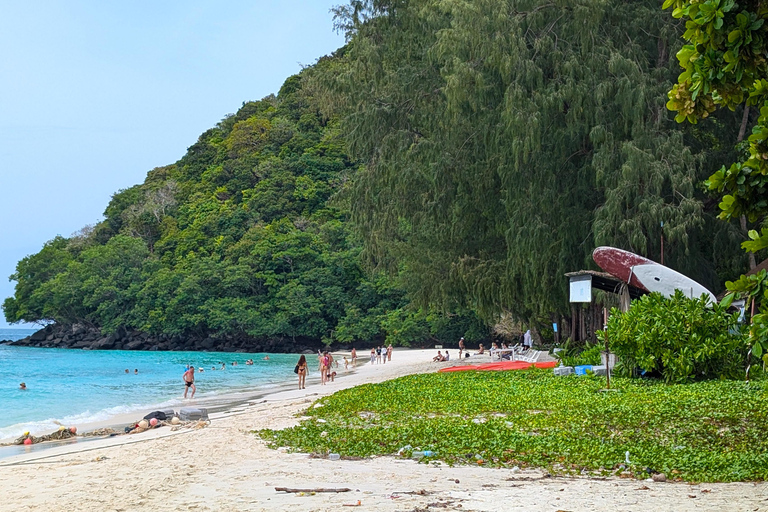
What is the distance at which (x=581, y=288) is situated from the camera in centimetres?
1602

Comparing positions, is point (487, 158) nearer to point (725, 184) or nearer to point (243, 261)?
point (725, 184)

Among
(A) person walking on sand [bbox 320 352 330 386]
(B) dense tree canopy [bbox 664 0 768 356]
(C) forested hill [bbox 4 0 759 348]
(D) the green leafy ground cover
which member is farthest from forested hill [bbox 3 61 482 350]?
(B) dense tree canopy [bbox 664 0 768 356]

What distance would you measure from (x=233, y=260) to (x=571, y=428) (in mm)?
61214

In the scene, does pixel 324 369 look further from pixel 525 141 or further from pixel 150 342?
pixel 150 342

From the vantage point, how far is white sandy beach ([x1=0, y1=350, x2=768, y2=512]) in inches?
222

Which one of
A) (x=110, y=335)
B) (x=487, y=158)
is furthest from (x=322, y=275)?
(x=487, y=158)

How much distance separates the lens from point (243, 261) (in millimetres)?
66188

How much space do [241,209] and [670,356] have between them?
61.5m

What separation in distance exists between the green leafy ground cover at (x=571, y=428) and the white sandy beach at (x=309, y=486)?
18.6 inches

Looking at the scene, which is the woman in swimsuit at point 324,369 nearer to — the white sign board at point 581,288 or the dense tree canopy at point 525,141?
the dense tree canopy at point 525,141

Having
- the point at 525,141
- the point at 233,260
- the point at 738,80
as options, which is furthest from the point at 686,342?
the point at 233,260

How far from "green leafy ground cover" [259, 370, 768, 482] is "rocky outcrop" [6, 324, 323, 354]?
174 feet

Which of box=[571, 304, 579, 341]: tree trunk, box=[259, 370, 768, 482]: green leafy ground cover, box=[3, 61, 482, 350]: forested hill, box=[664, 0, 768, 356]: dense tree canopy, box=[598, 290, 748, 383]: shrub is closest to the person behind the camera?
box=[664, 0, 768, 356]: dense tree canopy

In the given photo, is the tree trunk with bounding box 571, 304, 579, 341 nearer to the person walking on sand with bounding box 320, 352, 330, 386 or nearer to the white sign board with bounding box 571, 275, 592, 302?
the white sign board with bounding box 571, 275, 592, 302
